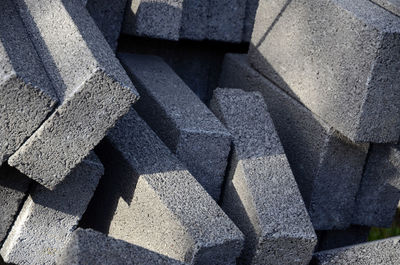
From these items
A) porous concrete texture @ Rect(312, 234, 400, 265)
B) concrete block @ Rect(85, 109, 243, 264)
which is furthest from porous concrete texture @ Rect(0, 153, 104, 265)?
porous concrete texture @ Rect(312, 234, 400, 265)

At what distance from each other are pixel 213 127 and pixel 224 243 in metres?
0.56

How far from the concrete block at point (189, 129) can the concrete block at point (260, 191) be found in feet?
0.19

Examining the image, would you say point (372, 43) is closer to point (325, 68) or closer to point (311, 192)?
point (325, 68)

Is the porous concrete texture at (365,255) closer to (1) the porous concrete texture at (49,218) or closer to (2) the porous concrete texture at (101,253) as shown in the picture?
(2) the porous concrete texture at (101,253)

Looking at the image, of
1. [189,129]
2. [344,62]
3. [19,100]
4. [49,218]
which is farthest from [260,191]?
[19,100]

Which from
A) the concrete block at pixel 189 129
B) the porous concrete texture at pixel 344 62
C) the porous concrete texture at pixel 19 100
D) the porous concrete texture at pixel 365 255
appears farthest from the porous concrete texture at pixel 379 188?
the porous concrete texture at pixel 19 100

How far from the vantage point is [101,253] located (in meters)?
1.98

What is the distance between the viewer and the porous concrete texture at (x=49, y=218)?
8.15 feet

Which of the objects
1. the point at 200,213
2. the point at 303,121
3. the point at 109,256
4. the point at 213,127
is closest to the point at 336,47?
the point at 303,121

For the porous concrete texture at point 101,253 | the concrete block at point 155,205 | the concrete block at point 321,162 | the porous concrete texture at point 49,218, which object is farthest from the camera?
the concrete block at point 321,162

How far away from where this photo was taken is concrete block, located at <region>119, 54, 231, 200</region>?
2.71 m

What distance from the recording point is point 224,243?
92.2 inches

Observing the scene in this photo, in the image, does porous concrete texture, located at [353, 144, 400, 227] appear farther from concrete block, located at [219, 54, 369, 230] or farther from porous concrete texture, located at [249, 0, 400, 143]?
porous concrete texture, located at [249, 0, 400, 143]

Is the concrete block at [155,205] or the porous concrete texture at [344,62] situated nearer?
the concrete block at [155,205]
